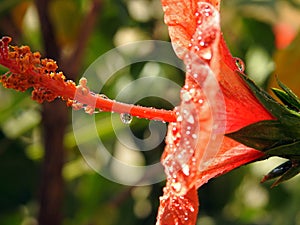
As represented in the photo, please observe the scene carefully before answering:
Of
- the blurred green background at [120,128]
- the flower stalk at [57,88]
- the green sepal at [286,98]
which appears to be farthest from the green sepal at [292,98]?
the blurred green background at [120,128]

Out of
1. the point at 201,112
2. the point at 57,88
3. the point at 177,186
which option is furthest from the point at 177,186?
the point at 57,88

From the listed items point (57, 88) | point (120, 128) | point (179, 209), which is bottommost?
point (120, 128)

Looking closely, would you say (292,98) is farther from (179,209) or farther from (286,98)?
(179,209)

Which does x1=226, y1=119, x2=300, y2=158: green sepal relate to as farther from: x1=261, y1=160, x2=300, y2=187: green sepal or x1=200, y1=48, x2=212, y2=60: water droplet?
x1=200, y1=48, x2=212, y2=60: water droplet

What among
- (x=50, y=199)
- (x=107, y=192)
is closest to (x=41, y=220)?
(x=50, y=199)

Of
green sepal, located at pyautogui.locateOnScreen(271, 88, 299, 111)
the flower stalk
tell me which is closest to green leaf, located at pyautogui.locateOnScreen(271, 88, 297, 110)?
green sepal, located at pyautogui.locateOnScreen(271, 88, 299, 111)
